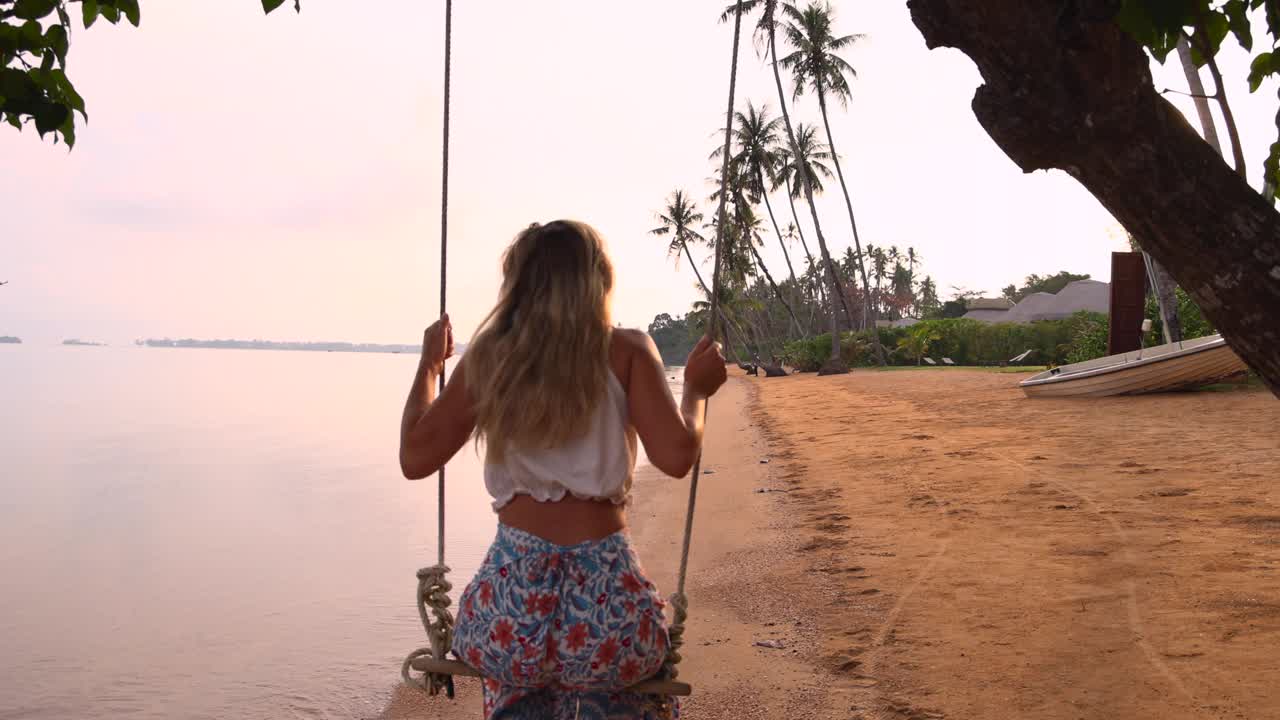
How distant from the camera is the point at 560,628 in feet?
5.45

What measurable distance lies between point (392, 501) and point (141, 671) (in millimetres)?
5884

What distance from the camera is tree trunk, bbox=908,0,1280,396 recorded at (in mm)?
1875

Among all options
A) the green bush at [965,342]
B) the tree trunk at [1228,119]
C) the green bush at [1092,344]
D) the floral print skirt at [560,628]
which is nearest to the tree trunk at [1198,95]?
the tree trunk at [1228,119]

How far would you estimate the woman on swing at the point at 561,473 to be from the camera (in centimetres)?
166

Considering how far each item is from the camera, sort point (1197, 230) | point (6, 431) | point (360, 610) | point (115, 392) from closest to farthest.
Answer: point (1197, 230), point (360, 610), point (6, 431), point (115, 392)

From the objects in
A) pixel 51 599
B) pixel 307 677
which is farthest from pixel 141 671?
pixel 51 599

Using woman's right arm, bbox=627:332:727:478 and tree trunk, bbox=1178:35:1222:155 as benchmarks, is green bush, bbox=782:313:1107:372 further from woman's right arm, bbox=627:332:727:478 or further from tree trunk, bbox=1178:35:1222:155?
woman's right arm, bbox=627:332:727:478

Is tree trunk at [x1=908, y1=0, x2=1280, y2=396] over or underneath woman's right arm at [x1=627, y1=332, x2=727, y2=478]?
over

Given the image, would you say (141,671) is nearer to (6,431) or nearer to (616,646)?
(616,646)

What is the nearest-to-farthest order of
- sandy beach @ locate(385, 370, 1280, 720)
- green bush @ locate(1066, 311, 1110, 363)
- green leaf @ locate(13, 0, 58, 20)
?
1. green leaf @ locate(13, 0, 58, 20)
2. sandy beach @ locate(385, 370, 1280, 720)
3. green bush @ locate(1066, 311, 1110, 363)

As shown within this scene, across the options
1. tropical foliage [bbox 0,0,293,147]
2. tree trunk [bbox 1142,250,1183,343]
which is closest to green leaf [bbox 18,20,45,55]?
tropical foliage [bbox 0,0,293,147]

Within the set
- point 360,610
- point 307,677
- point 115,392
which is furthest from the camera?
point 115,392

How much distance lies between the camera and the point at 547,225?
176 centimetres

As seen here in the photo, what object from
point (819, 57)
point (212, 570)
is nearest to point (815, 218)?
point (819, 57)
